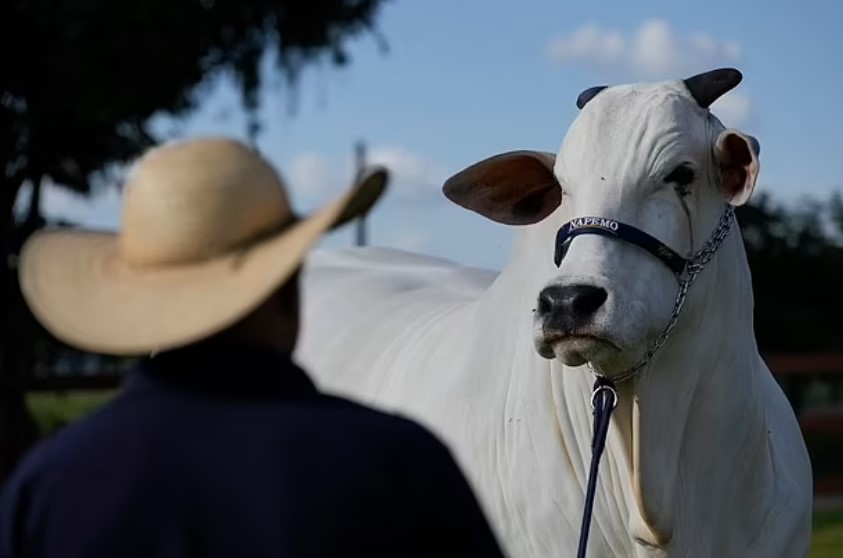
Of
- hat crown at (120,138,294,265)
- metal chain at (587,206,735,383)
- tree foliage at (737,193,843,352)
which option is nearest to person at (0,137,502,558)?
hat crown at (120,138,294,265)

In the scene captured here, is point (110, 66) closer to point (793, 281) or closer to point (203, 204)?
point (793, 281)

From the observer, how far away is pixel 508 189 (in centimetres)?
480

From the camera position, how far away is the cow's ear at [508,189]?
4.71 meters

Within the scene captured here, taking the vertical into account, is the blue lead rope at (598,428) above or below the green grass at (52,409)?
above

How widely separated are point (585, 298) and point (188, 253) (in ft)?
6.24

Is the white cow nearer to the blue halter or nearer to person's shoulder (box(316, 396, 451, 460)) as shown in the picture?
the blue halter

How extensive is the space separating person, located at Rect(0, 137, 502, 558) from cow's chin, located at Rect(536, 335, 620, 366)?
1799mm

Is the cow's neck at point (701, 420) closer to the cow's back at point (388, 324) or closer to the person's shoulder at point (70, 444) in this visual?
the cow's back at point (388, 324)

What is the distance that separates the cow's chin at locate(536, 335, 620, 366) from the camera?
13.1ft

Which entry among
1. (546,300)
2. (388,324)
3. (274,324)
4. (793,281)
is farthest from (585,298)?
(793,281)

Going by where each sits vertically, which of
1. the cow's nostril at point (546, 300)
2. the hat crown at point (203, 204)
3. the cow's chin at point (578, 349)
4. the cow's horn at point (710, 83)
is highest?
the cow's horn at point (710, 83)

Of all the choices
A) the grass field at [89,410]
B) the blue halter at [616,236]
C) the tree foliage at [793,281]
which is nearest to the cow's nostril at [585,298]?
the blue halter at [616,236]

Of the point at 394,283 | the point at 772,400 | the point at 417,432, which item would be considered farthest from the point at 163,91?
the point at 417,432

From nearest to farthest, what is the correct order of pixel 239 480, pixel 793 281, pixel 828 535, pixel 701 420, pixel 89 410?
pixel 239 480, pixel 701 420, pixel 89 410, pixel 828 535, pixel 793 281
